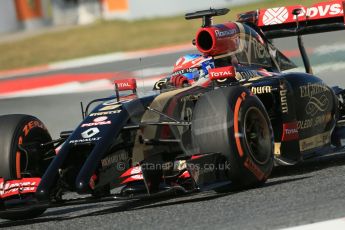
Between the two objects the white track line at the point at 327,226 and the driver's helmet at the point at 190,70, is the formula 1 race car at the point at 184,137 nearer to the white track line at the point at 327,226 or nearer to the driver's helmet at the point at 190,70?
the driver's helmet at the point at 190,70

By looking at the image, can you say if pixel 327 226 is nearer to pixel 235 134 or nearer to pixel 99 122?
pixel 235 134

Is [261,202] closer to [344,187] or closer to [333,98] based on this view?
[344,187]

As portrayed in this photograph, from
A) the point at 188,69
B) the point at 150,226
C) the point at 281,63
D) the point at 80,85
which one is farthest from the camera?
the point at 80,85

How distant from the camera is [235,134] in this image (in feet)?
18.0

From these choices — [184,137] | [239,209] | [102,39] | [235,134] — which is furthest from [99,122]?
[102,39]

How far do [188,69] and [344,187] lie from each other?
204 cm

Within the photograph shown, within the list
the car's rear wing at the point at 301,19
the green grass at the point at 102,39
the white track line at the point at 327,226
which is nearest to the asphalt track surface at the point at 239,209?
the white track line at the point at 327,226

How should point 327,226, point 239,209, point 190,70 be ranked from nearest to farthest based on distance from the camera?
point 327,226, point 239,209, point 190,70

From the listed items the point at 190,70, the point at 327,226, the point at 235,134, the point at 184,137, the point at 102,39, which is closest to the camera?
the point at 327,226

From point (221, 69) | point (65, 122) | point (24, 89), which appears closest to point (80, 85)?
point (24, 89)

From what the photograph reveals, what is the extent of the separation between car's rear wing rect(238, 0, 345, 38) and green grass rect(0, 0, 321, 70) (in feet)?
36.9

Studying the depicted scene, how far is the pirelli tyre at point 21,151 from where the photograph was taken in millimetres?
5840

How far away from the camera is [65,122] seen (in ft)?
33.5

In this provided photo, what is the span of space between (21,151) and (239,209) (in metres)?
1.83
